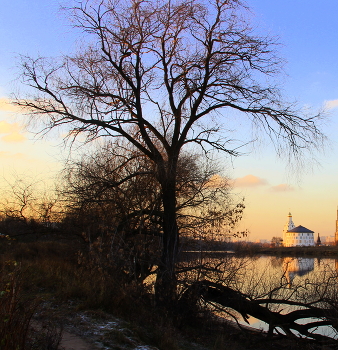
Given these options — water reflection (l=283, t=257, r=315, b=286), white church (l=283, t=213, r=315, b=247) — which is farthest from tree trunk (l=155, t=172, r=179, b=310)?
white church (l=283, t=213, r=315, b=247)

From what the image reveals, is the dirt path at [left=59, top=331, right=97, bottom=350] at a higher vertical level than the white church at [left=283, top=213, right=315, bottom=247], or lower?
lower

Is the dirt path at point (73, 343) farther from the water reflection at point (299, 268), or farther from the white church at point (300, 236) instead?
the white church at point (300, 236)

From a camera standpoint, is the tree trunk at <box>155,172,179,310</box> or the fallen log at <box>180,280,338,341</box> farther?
the tree trunk at <box>155,172,179,310</box>

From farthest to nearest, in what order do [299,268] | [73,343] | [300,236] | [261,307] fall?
[300,236], [299,268], [261,307], [73,343]

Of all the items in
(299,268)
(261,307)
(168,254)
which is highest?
(168,254)

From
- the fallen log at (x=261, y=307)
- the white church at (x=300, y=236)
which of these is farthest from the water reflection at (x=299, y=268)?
the white church at (x=300, y=236)

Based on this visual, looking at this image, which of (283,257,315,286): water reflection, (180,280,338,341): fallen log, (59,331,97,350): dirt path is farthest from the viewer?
(283,257,315,286): water reflection

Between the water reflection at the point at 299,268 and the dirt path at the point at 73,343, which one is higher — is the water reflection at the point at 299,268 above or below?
above

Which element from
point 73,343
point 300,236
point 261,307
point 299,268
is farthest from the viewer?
point 300,236

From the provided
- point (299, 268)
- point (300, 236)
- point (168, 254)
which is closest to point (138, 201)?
point (168, 254)

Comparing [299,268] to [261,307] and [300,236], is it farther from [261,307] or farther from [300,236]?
[300,236]

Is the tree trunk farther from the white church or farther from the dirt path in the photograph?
the white church

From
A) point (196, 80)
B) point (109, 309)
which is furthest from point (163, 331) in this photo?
point (196, 80)

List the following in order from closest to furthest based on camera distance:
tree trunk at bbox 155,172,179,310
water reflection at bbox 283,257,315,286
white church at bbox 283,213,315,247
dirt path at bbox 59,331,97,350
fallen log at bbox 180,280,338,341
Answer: dirt path at bbox 59,331,97,350, fallen log at bbox 180,280,338,341, tree trunk at bbox 155,172,179,310, water reflection at bbox 283,257,315,286, white church at bbox 283,213,315,247
